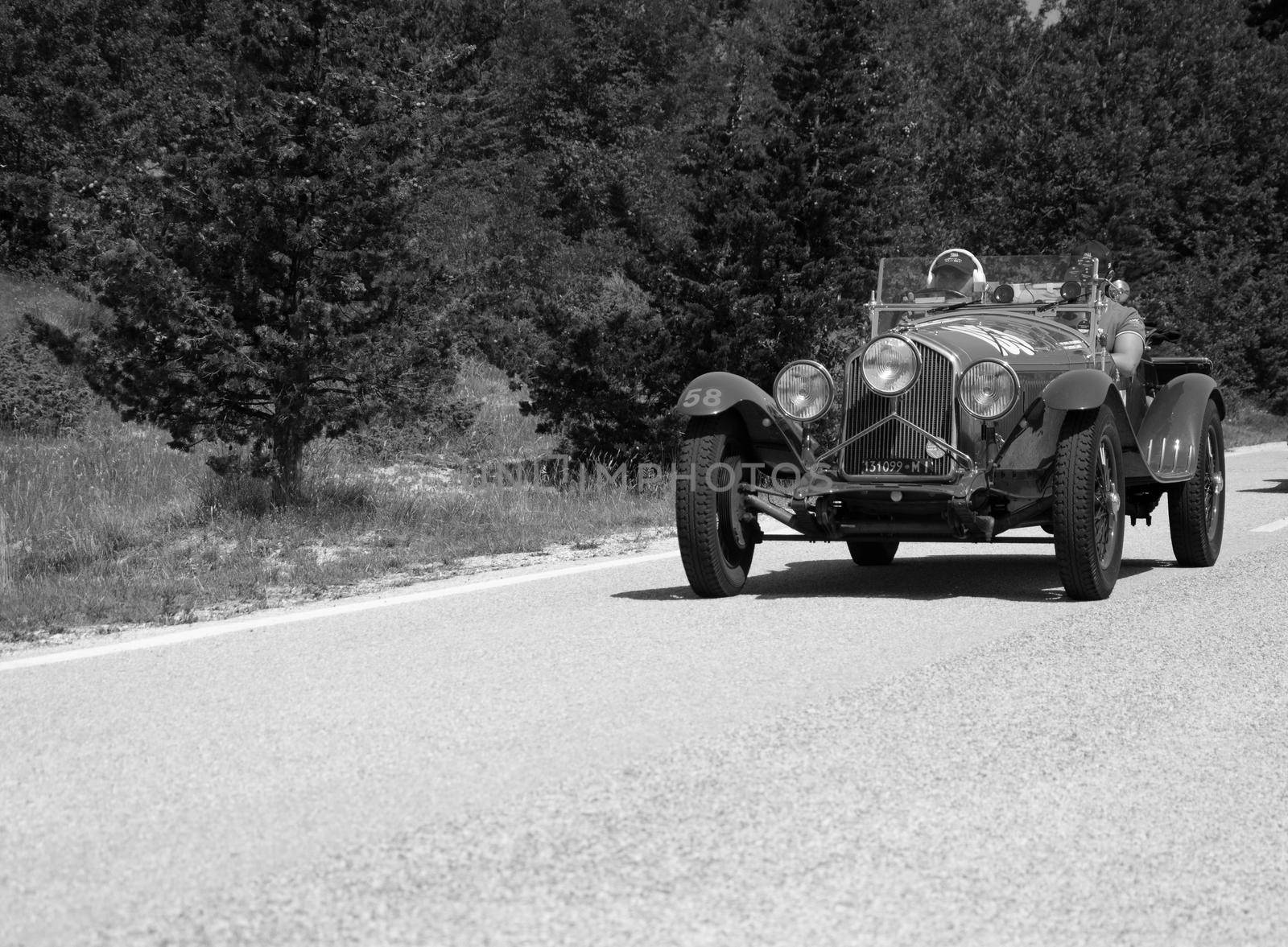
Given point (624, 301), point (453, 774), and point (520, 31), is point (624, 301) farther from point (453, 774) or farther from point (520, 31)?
point (520, 31)

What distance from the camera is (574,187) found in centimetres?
4097

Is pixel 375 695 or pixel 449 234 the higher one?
pixel 449 234

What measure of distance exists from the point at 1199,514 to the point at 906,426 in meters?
2.57

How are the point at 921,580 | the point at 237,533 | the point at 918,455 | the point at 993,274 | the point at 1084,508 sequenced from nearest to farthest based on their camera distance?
the point at 1084,508 → the point at 918,455 → the point at 921,580 → the point at 993,274 → the point at 237,533

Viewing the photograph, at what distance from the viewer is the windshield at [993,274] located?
969 cm

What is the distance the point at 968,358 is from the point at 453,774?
15.3ft

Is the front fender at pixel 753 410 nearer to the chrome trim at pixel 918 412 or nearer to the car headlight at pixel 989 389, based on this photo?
the chrome trim at pixel 918 412

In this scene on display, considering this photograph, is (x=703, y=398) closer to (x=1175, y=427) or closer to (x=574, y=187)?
(x=1175, y=427)

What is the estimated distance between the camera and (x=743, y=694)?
17.2 feet

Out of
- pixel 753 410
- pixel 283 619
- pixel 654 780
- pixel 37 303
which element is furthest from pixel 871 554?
pixel 37 303

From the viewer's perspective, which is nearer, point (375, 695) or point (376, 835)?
point (376, 835)

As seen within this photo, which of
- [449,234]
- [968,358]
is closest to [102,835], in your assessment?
[968,358]

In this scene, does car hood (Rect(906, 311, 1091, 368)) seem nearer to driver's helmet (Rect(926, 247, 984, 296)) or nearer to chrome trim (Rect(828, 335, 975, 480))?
chrome trim (Rect(828, 335, 975, 480))

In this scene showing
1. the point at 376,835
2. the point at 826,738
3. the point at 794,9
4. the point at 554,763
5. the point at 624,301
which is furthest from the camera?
the point at 794,9
